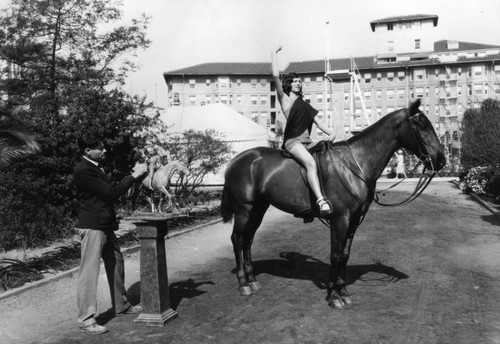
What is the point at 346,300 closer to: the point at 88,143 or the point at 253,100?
the point at 88,143

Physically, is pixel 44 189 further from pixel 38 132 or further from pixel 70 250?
pixel 70 250

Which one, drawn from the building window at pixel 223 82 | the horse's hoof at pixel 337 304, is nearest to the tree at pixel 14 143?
the horse's hoof at pixel 337 304

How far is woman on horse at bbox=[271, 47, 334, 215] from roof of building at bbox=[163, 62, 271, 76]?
302ft

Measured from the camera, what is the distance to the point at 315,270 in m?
8.44

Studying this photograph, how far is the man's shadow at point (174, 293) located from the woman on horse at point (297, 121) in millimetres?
2419

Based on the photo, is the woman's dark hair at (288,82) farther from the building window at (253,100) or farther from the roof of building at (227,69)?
the roof of building at (227,69)

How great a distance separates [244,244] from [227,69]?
9399 centimetres

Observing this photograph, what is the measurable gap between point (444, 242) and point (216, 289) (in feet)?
21.1

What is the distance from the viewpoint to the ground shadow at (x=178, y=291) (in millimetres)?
6805

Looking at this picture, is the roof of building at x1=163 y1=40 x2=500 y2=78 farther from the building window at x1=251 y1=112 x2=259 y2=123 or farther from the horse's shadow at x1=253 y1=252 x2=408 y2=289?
the horse's shadow at x1=253 y1=252 x2=408 y2=289

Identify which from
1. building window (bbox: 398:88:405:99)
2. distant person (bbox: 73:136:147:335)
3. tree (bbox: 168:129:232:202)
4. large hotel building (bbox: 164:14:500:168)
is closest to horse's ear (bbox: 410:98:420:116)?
distant person (bbox: 73:136:147:335)

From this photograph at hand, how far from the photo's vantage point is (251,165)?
7.17m

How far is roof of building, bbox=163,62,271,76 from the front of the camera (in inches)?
3836

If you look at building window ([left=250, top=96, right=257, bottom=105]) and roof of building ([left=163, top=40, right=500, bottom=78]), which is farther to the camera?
building window ([left=250, top=96, right=257, bottom=105])
